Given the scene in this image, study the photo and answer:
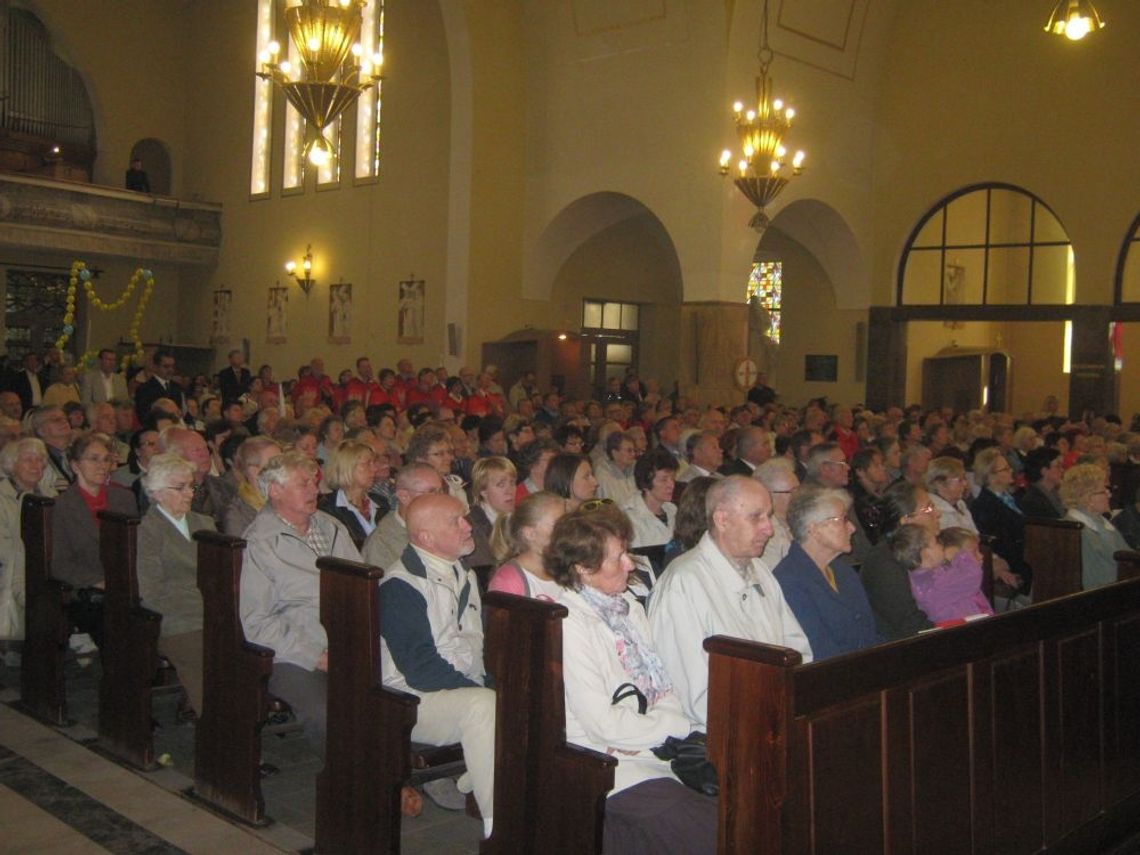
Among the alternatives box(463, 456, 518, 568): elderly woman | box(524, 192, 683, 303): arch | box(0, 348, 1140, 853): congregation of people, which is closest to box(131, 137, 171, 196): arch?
box(524, 192, 683, 303): arch

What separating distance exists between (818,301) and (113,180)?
1204cm

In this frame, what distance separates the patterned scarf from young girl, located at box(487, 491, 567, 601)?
238 mm

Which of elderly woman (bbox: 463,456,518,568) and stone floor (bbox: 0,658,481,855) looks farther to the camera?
elderly woman (bbox: 463,456,518,568)

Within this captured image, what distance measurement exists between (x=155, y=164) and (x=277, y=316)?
15.2ft

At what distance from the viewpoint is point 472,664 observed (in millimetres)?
3959

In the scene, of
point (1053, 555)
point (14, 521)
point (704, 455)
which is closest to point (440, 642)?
point (14, 521)

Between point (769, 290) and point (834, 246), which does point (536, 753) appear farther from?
point (769, 290)

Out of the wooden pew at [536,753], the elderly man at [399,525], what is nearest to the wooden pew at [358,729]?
the wooden pew at [536,753]

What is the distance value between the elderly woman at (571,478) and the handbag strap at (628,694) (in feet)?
7.31

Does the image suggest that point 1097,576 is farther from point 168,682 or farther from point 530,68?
point 530,68

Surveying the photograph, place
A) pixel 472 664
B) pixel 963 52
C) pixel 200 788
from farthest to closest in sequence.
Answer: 1. pixel 963 52
2. pixel 200 788
3. pixel 472 664

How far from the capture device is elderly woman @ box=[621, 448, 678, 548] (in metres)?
6.16

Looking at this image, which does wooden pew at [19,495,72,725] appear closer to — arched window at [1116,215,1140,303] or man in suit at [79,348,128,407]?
man in suit at [79,348,128,407]

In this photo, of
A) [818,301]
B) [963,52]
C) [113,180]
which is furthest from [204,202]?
[963,52]
